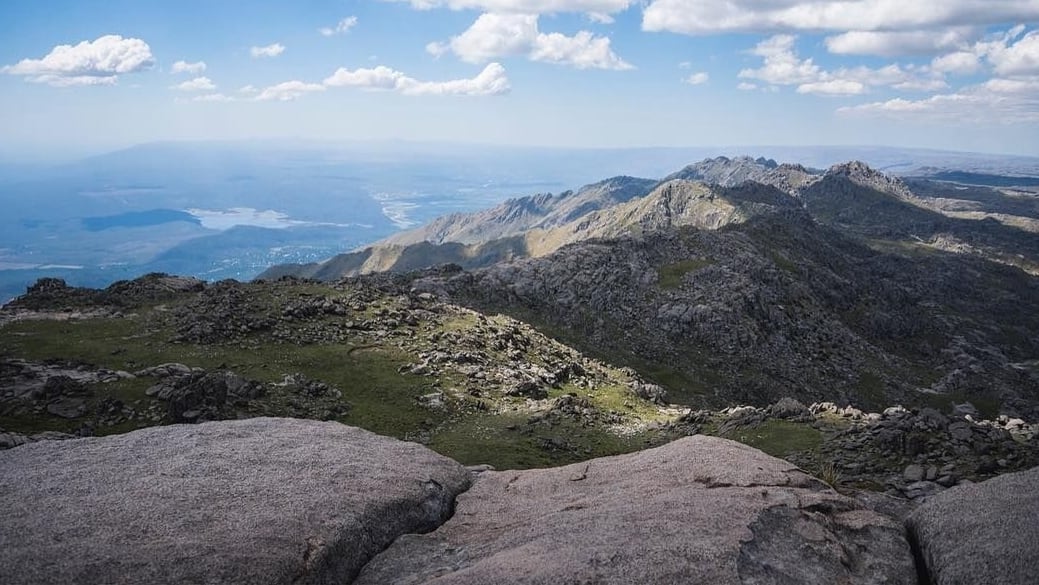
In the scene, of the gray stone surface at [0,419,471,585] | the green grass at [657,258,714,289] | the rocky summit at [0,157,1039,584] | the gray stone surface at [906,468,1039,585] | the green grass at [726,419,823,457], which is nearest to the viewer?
the gray stone surface at [906,468,1039,585]

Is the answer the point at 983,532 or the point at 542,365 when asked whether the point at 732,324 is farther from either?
the point at 983,532

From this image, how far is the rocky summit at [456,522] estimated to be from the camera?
15180mm

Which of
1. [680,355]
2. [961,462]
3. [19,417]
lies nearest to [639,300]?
[680,355]

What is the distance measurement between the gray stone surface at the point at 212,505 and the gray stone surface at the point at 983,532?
608 inches

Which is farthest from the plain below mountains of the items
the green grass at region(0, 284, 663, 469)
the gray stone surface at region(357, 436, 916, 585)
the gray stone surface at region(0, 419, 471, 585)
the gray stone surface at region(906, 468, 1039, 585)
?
the gray stone surface at region(0, 419, 471, 585)

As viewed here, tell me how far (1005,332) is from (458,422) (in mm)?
215148

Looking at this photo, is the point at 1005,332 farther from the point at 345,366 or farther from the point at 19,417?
the point at 19,417

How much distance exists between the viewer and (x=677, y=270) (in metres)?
135

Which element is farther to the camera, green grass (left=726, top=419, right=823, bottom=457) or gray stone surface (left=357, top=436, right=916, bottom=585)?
green grass (left=726, top=419, right=823, bottom=457)

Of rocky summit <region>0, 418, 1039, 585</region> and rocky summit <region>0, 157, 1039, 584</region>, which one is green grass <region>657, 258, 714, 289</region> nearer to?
rocky summit <region>0, 157, 1039, 584</region>

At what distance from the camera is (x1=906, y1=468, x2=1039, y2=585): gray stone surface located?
14523 millimetres

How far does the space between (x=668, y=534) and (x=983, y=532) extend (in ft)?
28.3

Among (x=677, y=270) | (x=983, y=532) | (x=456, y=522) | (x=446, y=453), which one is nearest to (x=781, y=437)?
(x=446, y=453)

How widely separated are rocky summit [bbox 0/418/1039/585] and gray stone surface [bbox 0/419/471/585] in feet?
0.20
